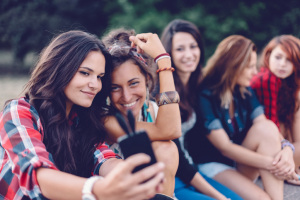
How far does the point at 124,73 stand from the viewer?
198 centimetres

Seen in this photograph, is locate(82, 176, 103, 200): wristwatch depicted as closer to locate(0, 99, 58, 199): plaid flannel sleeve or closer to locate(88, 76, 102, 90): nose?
locate(0, 99, 58, 199): plaid flannel sleeve

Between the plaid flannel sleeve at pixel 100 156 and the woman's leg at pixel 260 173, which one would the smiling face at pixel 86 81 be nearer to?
the plaid flannel sleeve at pixel 100 156

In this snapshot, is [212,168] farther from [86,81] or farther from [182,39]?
[86,81]

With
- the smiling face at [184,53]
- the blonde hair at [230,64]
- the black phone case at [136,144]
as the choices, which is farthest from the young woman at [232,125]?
the black phone case at [136,144]

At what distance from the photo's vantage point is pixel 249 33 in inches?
372

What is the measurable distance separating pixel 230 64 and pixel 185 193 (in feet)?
5.09

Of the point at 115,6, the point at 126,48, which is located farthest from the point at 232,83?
the point at 115,6

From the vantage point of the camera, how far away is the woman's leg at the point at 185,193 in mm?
2119

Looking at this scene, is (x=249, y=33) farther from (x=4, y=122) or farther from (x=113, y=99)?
(x=4, y=122)

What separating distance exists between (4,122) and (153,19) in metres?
8.45

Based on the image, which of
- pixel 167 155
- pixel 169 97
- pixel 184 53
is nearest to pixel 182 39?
pixel 184 53

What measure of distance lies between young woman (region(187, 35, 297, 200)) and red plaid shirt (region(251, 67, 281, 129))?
28cm

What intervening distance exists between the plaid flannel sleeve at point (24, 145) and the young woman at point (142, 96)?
631 mm

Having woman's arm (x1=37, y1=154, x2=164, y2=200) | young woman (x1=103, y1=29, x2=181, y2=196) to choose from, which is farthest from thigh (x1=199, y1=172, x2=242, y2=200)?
woman's arm (x1=37, y1=154, x2=164, y2=200)
